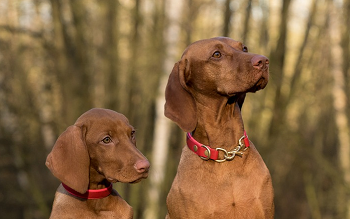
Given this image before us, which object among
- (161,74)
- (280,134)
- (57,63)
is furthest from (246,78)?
(57,63)

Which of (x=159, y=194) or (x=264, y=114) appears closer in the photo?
(x=159, y=194)

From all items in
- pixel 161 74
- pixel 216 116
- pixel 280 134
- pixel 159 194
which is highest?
pixel 216 116

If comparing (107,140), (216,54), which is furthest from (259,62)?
(107,140)

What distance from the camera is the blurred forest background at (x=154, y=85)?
47.4ft

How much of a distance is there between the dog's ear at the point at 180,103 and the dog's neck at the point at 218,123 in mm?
133

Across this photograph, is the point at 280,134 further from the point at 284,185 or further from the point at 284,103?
the point at 284,185

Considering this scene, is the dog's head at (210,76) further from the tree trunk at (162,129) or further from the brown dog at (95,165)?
the tree trunk at (162,129)

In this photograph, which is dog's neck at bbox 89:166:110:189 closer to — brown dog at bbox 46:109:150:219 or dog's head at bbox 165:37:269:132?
brown dog at bbox 46:109:150:219

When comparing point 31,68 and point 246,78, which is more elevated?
point 246,78

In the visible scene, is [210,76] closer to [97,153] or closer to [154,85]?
[97,153]

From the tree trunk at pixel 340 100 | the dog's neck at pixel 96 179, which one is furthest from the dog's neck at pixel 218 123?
the tree trunk at pixel 340 100

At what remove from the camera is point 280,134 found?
48.8 feet

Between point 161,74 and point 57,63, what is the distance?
131 inches

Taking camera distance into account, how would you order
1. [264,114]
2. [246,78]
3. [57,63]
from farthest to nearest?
[264,114] < [57,63] < [246,78]
